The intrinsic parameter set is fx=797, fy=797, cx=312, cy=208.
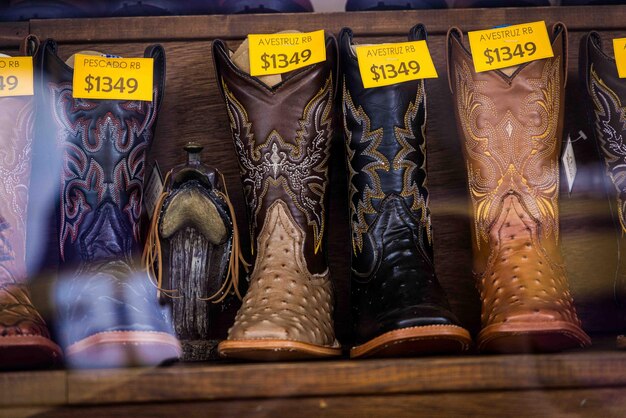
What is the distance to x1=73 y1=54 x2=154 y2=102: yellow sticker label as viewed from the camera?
137 cm

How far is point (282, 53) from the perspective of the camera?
4.61ft

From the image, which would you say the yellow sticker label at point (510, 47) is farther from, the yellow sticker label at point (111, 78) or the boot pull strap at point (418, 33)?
the yellow sticker label at point (111, 78)

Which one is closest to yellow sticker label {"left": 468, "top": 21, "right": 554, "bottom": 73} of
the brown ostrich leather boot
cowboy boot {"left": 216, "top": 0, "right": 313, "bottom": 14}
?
the brown ostrich leather boot

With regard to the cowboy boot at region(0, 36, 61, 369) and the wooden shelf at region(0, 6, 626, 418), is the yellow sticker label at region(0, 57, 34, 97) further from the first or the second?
the wooden shelf at region(0, 6, 626, 418)

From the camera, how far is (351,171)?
1.39 meters

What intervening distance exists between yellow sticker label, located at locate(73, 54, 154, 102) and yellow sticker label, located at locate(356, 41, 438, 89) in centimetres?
38

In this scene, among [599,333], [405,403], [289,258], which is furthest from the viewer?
[599,333]

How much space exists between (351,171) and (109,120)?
1.39ft

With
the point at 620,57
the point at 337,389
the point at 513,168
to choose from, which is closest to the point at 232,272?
the point at 337,389

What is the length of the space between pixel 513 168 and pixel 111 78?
0.71 metres

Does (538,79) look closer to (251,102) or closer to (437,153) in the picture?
(437,153)

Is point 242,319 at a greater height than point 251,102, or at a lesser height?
lesser

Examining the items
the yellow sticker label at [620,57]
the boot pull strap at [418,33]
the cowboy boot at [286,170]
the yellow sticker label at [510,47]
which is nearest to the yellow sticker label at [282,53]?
the cowboy boot at [286,170]

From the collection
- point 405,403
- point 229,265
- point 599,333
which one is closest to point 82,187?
point 229,265
